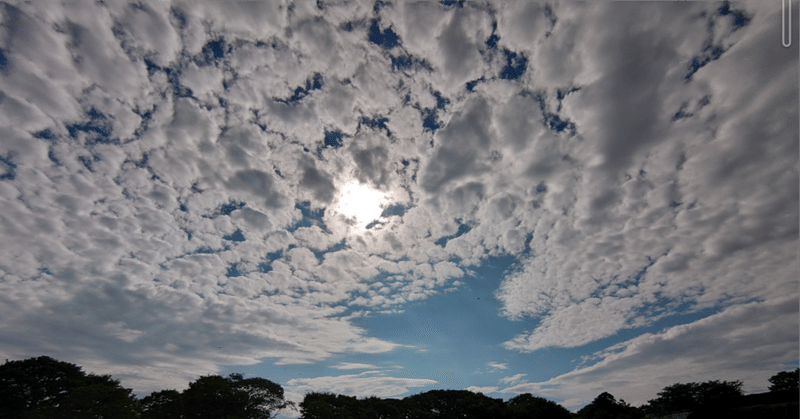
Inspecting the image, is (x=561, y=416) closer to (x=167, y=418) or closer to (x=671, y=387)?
(x=671, y=387)

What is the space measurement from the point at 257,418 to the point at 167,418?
12.4 m

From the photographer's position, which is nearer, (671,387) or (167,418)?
(167,418)

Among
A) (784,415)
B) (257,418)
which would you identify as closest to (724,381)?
(784,415)

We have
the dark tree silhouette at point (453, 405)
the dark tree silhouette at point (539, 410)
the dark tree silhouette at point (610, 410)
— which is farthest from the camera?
the dark tree silhouette at point (453, 405)

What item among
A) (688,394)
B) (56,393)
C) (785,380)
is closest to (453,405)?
(688,394)

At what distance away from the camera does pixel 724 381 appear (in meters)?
54.3

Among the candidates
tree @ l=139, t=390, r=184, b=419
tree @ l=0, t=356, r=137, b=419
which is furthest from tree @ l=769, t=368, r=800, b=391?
tree @ l=0, t=356, r=137, b=419

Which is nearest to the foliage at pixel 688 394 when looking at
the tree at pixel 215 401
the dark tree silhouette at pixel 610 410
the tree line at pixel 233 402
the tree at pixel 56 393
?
the tree line at pixel 233 402

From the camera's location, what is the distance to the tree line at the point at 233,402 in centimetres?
4319

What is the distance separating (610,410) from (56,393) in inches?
3245

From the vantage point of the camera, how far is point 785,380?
6084cm

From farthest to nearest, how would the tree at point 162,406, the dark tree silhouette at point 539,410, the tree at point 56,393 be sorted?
the dark tree silhouette at point 539,410, the tree at point 162,406, the tree at point 56,393

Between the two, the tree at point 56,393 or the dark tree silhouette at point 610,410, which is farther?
the tree at point 56,393

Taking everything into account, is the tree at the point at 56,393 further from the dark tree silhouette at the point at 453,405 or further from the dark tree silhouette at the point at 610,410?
the dark tree silhouette at the point at 610,410
